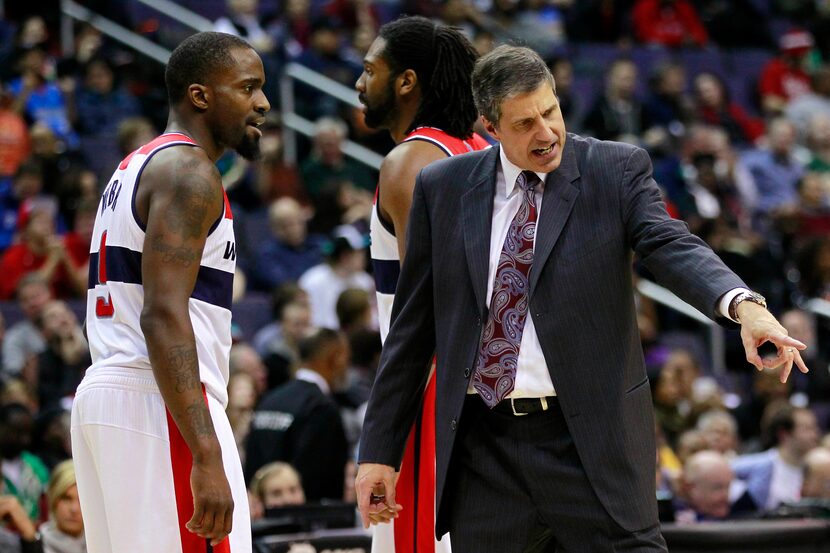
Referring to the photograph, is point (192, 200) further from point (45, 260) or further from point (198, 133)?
point (45, 260)

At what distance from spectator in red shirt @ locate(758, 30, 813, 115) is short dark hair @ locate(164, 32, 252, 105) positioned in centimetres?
1266

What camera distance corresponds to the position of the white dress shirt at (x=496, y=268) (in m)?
3.73

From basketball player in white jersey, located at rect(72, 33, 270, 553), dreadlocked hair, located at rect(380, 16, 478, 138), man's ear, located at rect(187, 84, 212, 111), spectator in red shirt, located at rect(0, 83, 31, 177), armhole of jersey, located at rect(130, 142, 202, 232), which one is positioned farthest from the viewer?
spectator in red shirt, located at rect(0, 83, 31, 177)

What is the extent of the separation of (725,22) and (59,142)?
8812 millimetres

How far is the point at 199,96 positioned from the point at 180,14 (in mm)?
9653

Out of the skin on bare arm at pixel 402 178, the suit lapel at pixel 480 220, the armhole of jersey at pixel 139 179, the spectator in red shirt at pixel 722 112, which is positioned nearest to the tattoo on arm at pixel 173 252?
the armhole of jersey at pixel 139 179

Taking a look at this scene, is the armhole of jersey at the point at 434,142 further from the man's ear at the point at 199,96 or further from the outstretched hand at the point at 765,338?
the outstretched hand at the point at 765,338

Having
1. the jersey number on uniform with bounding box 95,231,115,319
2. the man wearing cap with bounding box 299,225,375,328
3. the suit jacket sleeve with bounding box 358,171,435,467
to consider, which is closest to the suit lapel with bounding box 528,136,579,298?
the suit jacket sleeve with bounding box 358,171,435,467

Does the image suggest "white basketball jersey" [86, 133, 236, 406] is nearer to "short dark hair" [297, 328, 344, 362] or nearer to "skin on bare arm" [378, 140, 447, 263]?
"skin on bare arm" [378, 140, 447, 263]

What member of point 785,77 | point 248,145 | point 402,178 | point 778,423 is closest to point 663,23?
point 785,77

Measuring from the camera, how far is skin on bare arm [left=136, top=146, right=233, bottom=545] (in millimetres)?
3758

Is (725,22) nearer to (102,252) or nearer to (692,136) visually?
(692,136)

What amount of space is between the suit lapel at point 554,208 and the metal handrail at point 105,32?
931cm

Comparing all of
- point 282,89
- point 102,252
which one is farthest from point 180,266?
point 282,89
